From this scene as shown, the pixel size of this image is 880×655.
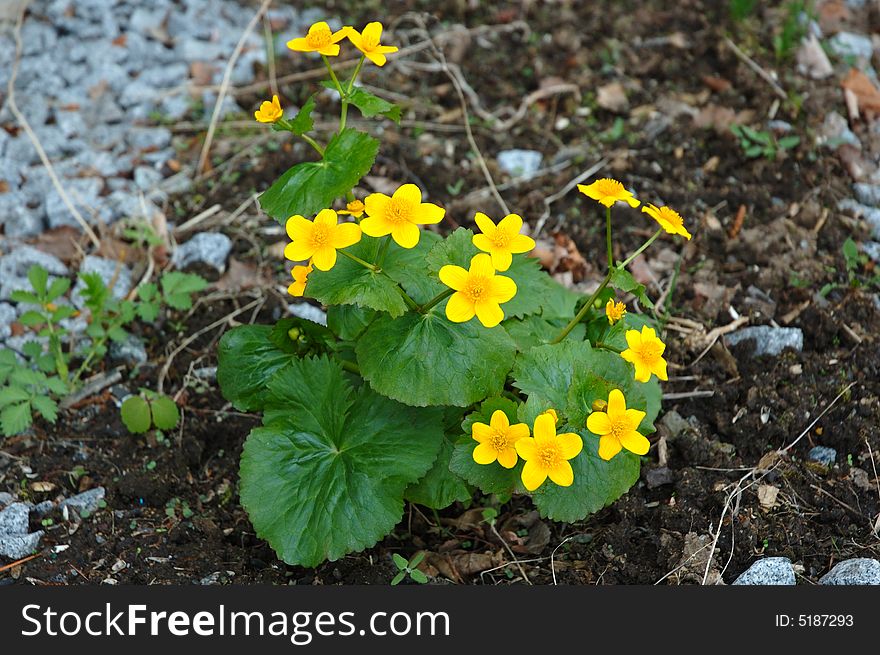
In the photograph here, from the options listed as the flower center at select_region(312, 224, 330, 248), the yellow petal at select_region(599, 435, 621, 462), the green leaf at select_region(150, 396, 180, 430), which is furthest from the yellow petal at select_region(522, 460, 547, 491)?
the green leaf at select_region(150, 396, 180, 430)

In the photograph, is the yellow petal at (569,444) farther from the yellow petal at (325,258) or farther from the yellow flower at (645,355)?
the yellow petal at (325,258)

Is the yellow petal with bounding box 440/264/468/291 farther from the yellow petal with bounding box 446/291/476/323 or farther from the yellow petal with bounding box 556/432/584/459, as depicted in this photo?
the yellow petal with bounding box 556/432/584/459

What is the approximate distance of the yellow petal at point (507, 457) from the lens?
6.80ft

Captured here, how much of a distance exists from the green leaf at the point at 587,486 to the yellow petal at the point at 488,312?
0.33 metres

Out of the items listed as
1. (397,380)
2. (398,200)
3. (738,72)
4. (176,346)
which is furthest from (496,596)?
(738,72)

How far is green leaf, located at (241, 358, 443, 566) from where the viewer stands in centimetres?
229

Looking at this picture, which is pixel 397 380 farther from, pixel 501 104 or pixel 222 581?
pixel 501 104

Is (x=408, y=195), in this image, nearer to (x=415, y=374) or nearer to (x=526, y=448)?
(x=415, y=374)

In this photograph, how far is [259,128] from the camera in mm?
4137

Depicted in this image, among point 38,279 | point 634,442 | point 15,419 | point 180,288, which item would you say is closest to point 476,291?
point 634,442

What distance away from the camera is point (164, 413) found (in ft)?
9.33

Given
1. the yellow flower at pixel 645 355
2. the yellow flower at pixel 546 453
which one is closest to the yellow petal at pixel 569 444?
the yellow flower at pixel 546 453

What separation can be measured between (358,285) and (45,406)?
1.23 metres

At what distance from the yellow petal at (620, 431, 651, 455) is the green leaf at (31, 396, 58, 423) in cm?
172
